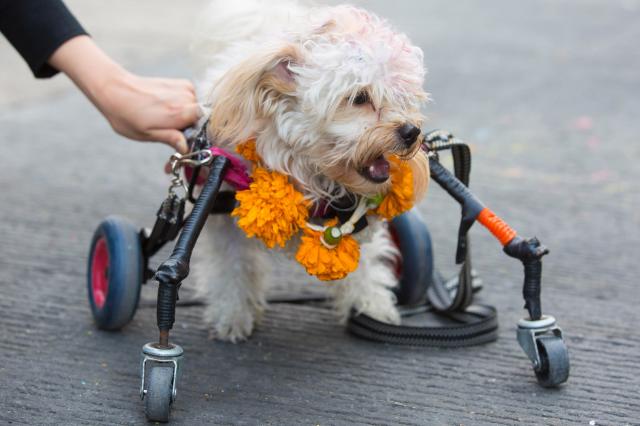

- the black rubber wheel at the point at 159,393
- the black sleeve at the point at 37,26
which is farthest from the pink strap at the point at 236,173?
the black sleeve at the point at 37,26

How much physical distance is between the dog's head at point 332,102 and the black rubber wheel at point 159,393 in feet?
2.14

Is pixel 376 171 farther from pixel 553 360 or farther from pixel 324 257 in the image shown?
pixel 553 360

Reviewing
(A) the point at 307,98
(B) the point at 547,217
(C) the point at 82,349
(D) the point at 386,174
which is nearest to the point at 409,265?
(D) the point at 386,174

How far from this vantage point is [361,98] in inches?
92.4

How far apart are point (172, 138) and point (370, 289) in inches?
33.3

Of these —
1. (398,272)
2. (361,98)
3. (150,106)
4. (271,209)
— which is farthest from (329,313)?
(361,98)

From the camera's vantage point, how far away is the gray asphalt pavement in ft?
8.13

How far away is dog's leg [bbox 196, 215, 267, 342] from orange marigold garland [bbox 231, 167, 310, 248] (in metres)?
0.42

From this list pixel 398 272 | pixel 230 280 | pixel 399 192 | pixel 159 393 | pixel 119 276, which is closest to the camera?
pixel 159 393

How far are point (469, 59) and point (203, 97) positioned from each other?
5.98 metres

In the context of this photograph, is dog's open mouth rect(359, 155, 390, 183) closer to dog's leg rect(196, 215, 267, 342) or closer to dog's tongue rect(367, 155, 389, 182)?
dog's tongue rect(367, 155, 389, 182)

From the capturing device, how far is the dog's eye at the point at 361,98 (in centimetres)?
233

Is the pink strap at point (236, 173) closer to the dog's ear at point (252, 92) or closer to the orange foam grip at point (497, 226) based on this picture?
the dog's ear at point (252, 92)

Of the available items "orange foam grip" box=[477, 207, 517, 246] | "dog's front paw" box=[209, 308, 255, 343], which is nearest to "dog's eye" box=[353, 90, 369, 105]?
"orange foam grip" box=[477, 207, 517, 246]
